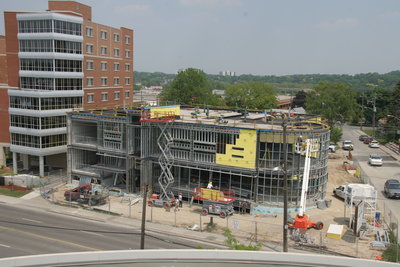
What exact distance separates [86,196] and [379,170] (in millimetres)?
39274

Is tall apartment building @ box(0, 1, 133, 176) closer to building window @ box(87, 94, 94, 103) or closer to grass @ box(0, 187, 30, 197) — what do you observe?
building window @ box(87, 94, 94, 103)

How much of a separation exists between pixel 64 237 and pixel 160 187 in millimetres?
11843

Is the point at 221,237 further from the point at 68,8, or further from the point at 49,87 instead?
the point at 68,8

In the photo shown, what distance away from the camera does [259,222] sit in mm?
33031

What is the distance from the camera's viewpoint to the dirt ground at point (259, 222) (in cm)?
2873

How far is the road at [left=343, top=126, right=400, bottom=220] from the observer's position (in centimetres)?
4019

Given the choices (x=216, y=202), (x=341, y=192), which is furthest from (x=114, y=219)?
(x=341, y=192)

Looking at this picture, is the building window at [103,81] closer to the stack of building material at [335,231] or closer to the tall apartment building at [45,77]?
the tall apartment building at [45,77]

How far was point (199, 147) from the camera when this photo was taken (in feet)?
125

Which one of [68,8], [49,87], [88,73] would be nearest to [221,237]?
[49,87]

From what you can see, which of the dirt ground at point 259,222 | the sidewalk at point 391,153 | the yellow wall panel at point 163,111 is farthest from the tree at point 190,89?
the dirt ground at point 259,222

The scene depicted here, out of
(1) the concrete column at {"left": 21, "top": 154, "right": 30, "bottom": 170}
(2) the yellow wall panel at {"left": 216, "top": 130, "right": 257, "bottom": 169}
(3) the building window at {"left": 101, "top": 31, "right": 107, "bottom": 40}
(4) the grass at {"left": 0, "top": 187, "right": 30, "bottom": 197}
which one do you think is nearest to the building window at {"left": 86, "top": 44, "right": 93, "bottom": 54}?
(3) the building window at {"left": 101, "top": 31, "right": 107, "bottom": 40}

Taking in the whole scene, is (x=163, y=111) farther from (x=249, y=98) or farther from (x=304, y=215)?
(x=249, y=98)

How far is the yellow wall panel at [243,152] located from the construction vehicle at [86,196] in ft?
40.2
